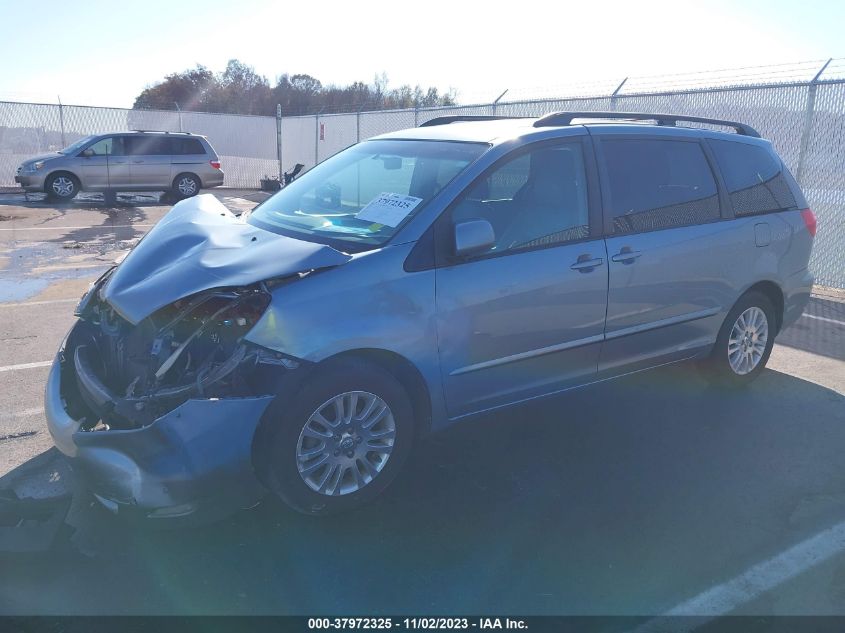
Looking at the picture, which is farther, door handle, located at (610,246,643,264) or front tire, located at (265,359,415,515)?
door handle, located at (610,246,643,264)

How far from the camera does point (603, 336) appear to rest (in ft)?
14.0

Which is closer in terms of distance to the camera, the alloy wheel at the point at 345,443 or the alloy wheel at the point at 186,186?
the alloy wheel at the point at 345,443

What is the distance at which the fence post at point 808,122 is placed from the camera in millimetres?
8750

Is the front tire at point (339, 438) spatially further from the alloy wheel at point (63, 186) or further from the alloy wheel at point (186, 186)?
the alloy wheel at point (186, 186)

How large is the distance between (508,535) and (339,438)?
36.7 inches

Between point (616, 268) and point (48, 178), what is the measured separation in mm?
16205

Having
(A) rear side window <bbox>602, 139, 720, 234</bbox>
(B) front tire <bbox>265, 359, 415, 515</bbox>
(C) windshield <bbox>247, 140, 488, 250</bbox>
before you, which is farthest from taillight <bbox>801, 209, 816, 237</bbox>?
(B) front tire <bbox>265, 359, 415, 515</bbox>

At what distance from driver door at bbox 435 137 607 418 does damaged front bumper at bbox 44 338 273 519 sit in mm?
1105

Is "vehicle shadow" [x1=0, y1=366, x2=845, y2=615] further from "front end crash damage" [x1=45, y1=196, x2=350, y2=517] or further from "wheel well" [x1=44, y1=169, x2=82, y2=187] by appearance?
"wheel well" [x1=44, y1=169, x2=82, y2=187]

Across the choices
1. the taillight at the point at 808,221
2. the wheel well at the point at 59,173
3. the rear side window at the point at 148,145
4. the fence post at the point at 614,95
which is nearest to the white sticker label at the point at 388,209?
the taillight at the point at 808,221

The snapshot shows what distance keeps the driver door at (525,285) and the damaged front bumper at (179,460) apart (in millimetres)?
1105

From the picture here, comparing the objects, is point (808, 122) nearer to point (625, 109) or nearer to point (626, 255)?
point (625, 109)

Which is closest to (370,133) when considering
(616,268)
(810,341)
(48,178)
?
(48,178)

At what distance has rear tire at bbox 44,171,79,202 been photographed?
660 inches
